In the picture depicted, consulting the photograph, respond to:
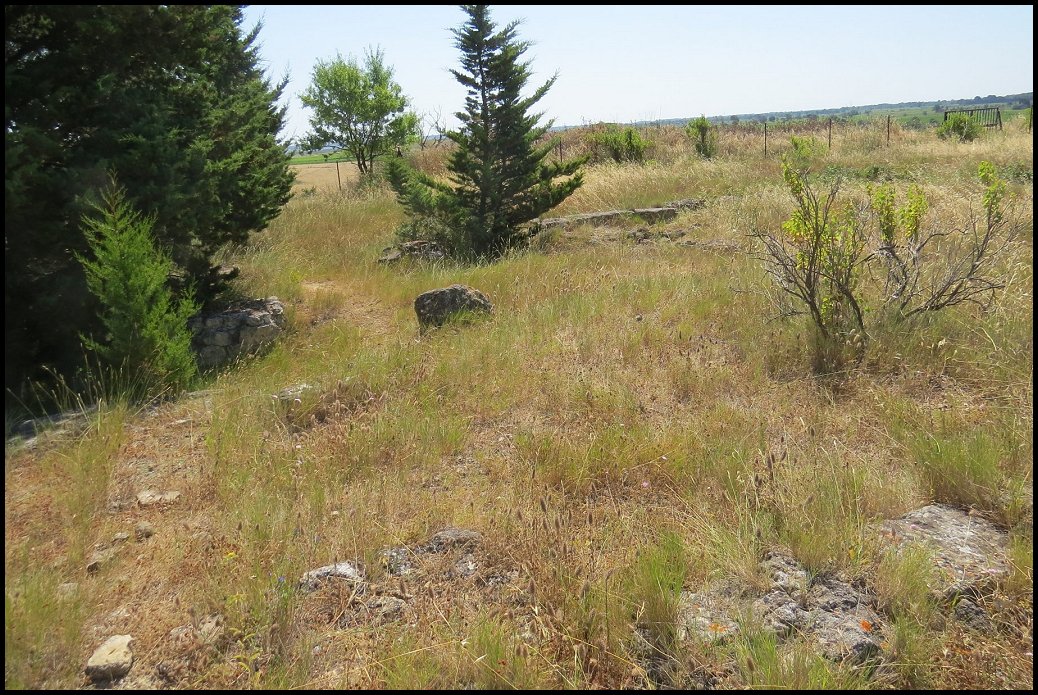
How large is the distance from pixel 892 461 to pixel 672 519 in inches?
53.0

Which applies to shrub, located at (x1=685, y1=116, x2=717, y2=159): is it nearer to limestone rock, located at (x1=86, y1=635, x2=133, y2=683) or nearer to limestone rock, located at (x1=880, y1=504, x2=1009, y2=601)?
limestone rock, located at (x1=880, y1=504, x2=1009, y2=601)

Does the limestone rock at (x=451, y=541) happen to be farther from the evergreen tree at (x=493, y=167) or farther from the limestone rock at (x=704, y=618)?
the evergreen tree at (x=493, y=167)

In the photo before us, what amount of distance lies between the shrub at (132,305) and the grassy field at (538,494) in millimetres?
320

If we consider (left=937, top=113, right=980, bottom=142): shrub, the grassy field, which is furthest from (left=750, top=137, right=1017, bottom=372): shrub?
(left=937, top=113, right=980, bottom=142): shrub

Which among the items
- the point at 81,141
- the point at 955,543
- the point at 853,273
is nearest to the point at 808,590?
the point at 955,543

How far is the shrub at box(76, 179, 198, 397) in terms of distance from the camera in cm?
482

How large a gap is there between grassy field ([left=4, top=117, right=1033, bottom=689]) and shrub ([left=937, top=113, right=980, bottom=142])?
19.2m

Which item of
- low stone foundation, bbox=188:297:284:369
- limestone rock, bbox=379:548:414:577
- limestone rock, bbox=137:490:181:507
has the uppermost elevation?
low stone foundation, bbox=188:297:284:369

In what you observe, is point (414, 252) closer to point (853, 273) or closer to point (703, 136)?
point (853, 273)

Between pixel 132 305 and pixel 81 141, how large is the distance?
1623 millimetres

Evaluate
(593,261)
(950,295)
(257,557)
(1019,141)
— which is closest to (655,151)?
(1019,141)

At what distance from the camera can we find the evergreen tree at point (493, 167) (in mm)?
10180

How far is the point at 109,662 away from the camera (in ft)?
7.62

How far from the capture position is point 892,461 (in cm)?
358
